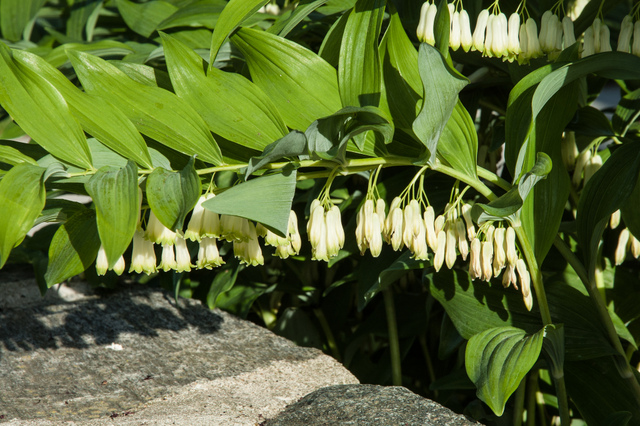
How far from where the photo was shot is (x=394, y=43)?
1063mm

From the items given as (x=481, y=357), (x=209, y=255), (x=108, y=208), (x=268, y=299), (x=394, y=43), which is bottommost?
(x=268, y=299)

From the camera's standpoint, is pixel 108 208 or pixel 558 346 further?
pixel 558 346

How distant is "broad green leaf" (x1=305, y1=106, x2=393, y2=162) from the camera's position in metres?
0.91

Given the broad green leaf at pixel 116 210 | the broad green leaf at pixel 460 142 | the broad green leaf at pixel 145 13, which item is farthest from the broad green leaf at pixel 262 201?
the broad green leaf at pixel 145 13

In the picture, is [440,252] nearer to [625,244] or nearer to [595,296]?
[595,296]

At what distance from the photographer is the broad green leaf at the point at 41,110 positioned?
0.94 meters

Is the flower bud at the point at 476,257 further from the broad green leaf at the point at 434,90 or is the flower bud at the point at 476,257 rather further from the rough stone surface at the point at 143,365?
the rough stone surface at the point at 143,365

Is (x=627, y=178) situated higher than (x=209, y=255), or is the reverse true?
(x=627, y=178)

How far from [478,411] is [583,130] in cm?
67

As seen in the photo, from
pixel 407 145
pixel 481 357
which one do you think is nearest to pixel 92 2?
pixel 407 145

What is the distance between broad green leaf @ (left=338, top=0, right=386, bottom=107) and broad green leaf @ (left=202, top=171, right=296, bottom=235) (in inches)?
8.7

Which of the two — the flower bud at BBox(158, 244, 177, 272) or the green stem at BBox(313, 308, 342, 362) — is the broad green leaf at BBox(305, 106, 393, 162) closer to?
the flower bud at BBox(158, 244, 177, 272)

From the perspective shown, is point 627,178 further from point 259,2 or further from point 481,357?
point 259,2

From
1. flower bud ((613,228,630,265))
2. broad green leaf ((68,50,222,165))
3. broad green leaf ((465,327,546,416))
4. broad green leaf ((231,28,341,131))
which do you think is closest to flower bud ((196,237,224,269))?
broad green leaf ((68,50,222,165))
